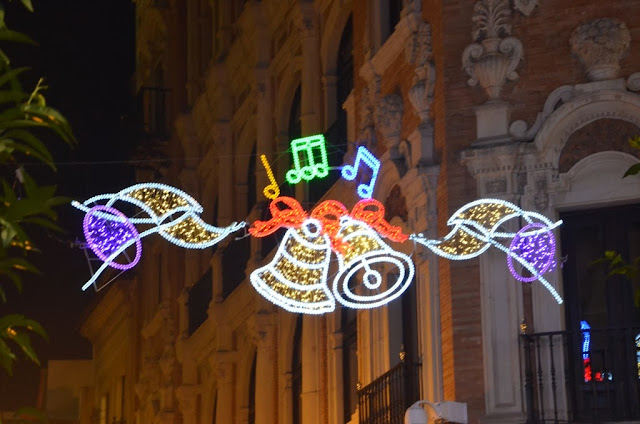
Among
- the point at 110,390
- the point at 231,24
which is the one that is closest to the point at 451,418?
the point at 231,24

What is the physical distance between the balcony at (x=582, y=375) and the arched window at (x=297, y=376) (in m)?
8.43

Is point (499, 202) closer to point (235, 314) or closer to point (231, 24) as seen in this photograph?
point (235, 314)

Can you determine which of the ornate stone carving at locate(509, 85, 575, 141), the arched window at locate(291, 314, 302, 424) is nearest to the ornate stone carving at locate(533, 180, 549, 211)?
the ornate stone carving at locate(509, 85, 575, 141)

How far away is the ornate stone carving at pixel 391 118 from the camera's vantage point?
18.6 metres

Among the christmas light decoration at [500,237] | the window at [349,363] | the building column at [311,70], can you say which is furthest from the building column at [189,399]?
the christmas light decoration at [500,237]

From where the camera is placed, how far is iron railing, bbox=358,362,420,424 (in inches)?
695

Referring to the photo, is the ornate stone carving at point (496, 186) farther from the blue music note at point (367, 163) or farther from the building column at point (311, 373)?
the building column at point (311, 373)

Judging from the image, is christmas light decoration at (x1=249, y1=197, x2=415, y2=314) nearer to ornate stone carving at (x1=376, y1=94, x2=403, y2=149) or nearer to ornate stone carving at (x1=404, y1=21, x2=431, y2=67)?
ornate stone carving at (x1=376, y1=94, x2=403, y2=149)

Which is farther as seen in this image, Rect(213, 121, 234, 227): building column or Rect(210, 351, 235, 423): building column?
Rect(213, 121, 234, 227): building column

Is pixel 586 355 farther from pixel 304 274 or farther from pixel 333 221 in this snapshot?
pixel 304 274

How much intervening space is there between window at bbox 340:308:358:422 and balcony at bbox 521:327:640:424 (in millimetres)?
5416

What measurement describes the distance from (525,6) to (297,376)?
8981mm

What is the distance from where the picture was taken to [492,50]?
55.2ft

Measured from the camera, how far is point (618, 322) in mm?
16031
